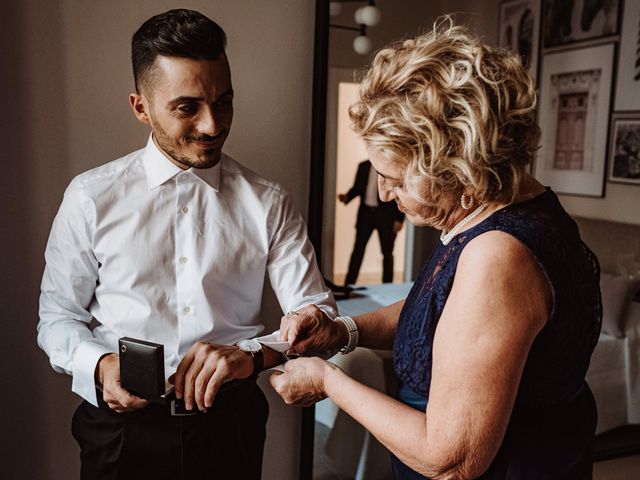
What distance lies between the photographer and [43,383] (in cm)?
169

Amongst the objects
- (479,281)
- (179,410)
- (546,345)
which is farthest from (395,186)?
(179,410)

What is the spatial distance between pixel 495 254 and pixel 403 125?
27cm

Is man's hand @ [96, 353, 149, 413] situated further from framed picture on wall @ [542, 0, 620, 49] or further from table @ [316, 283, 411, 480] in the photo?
framed picture on wall @ [542, 0, 620, 49]

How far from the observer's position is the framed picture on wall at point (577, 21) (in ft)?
6.81

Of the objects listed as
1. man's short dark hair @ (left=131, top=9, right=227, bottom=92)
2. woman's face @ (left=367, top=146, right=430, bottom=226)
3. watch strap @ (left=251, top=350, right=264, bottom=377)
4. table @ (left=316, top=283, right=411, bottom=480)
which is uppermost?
man's short dark hair @ (left=131, top=9, right=227, bottom=92)

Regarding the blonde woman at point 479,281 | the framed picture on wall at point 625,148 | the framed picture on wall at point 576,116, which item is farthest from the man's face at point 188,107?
the framed picture on wall at point 625,148

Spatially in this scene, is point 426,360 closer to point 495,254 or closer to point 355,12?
point 495,254

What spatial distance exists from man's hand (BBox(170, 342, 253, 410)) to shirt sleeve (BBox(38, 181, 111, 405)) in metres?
0.21

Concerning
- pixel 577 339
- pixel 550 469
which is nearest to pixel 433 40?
pixel 577 339

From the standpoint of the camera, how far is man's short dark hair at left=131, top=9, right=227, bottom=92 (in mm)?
1286

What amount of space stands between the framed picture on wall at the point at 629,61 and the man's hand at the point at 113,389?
190 centimetres

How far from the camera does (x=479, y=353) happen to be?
3.01 feet

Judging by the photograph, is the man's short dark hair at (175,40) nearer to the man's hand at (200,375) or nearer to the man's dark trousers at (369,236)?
the man's hand at (200,375)

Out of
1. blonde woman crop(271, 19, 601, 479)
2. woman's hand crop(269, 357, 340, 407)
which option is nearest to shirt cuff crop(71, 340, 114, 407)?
woman's hand crop(269, 357, 340, 407)
